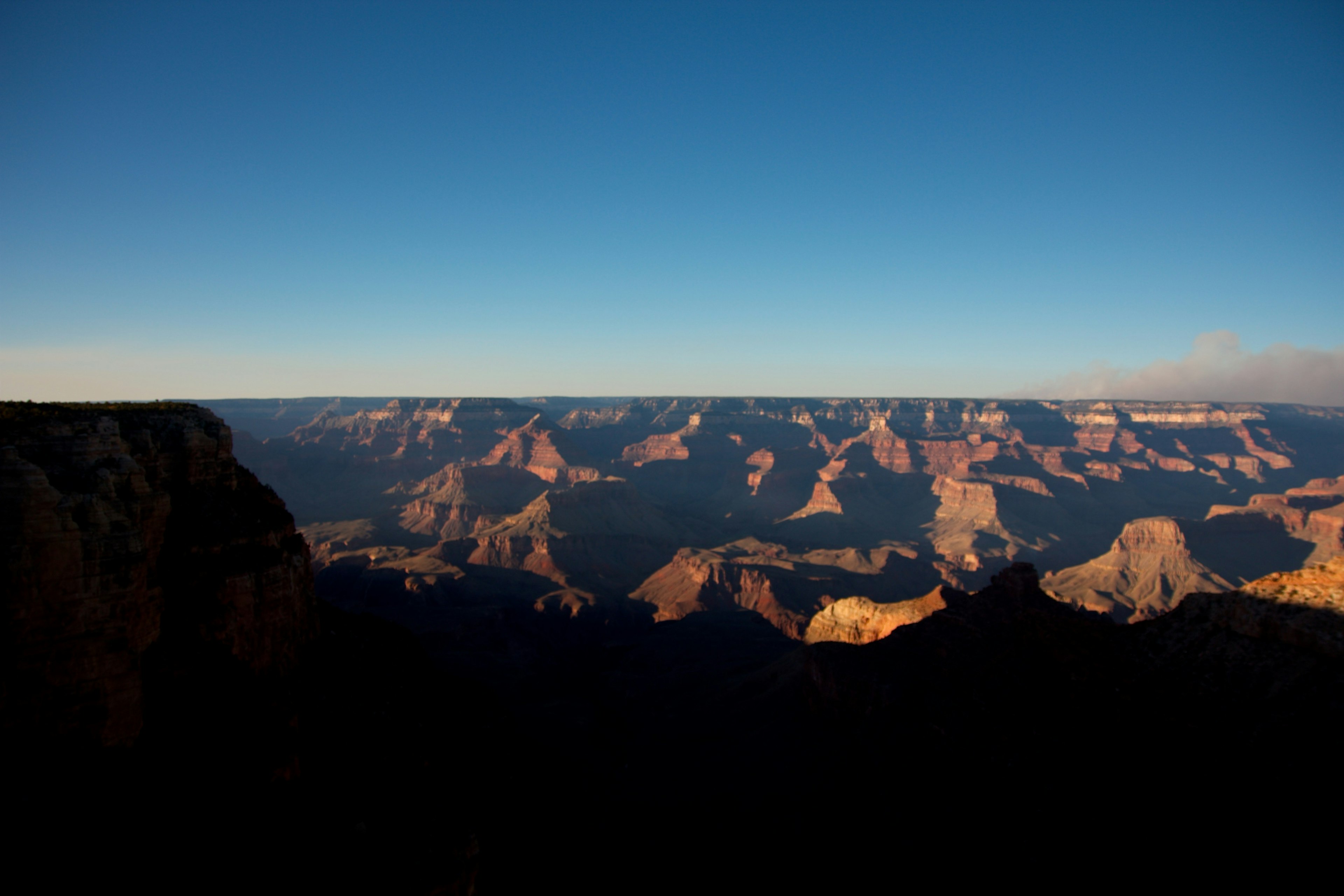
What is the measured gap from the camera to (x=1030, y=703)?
30.9m

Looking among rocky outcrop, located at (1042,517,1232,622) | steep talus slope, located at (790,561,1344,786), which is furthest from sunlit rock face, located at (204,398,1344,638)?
steep talus slope, located at (790,561,1344,786)

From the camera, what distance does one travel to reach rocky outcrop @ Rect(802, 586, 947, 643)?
51.9m

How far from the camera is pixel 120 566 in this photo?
1580 centimetres

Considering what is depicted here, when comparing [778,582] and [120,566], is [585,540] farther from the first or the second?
[120,566]

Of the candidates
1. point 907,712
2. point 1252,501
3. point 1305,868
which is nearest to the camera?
point 1305,868

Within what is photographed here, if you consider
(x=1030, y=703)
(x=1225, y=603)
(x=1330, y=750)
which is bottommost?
(x=1030, y=703)

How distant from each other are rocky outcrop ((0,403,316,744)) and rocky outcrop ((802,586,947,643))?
143 feet

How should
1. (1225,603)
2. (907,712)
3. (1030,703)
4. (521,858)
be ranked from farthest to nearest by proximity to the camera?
1. (907,712)
2. (1030,703)
3. (521,858)
4. (1225,603)

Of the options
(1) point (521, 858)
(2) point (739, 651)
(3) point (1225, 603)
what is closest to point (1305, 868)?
(3) point (1225, 603)

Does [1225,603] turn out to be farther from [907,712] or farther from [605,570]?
[605,570]

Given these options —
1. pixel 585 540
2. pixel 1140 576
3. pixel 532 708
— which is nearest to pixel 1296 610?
pixel 532 708

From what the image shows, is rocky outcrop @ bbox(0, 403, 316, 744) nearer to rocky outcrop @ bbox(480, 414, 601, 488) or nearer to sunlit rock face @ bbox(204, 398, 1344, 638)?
sunlit rock face @ bbox(204, 398, 1344, 638)

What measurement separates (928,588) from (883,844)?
93736mm

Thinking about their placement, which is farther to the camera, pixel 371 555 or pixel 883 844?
pixel 371 555
